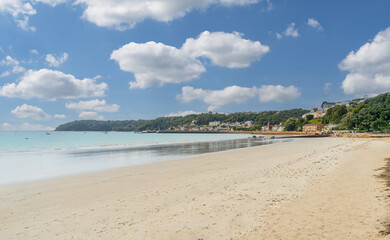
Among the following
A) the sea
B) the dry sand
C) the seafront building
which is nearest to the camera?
the dry sand

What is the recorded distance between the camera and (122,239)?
515cm

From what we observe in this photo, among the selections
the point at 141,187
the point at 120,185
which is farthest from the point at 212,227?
the point at 120,185

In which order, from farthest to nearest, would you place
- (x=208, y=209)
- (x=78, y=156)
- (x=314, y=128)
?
(x=314, y=128) → (x=78, y=156) → (x=208, y=209)

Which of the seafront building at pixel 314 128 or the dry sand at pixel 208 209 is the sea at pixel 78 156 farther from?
the seafront building at pixel 314 128

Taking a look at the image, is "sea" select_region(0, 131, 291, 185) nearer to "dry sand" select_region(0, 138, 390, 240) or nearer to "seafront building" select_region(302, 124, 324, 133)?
"dry sand" select_region(0, 138, 390, 240)

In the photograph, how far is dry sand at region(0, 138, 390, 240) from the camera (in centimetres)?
525

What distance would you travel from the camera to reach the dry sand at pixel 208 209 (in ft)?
17.2

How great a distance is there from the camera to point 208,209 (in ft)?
22.1

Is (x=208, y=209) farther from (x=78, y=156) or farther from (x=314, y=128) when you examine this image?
(x=314, y=128)

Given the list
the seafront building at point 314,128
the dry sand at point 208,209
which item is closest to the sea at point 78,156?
the dry sand at point 208,209

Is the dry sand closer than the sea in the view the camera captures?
Yes

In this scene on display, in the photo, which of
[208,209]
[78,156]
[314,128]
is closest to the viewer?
[208,209]

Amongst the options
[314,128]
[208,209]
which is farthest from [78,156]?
[314,128]

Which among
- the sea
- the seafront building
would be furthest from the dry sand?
the seafront building
